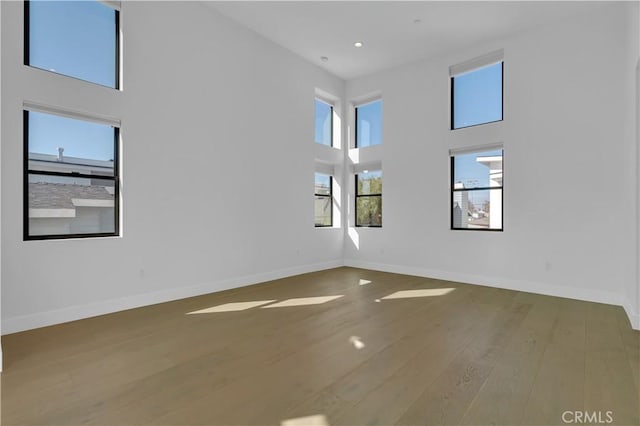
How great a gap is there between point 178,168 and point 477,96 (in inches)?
192

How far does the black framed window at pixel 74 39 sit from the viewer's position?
324 centimetres

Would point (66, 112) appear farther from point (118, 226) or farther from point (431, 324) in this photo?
point (431, 324)

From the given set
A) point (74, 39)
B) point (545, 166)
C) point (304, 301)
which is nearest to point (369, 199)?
point (545, 166)

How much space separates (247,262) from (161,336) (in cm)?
221

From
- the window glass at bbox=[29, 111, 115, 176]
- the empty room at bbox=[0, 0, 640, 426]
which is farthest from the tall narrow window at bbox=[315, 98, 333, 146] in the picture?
the window glass at bbox=[29, 111, 115, 176]

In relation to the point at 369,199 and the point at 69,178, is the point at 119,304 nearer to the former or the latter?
the point at 69,178

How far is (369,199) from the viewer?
6.82 metres

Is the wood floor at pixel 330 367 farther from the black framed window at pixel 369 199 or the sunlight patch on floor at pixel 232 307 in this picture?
the black framed window at pixel 369 199

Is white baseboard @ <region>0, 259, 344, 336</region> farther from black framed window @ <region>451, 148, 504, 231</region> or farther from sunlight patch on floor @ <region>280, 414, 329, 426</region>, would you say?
black framed window @ <region>451, 148, 504, 231</region>

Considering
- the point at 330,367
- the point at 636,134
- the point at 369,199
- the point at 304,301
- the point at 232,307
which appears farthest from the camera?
the point at 369,199

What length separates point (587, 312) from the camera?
3.76 m

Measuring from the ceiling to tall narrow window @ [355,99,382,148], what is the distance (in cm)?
115

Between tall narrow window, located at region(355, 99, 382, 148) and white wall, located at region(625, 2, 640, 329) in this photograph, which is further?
tall narrow window, located at region(355, 99, 382, 148)

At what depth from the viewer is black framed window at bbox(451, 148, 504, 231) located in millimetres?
5160
